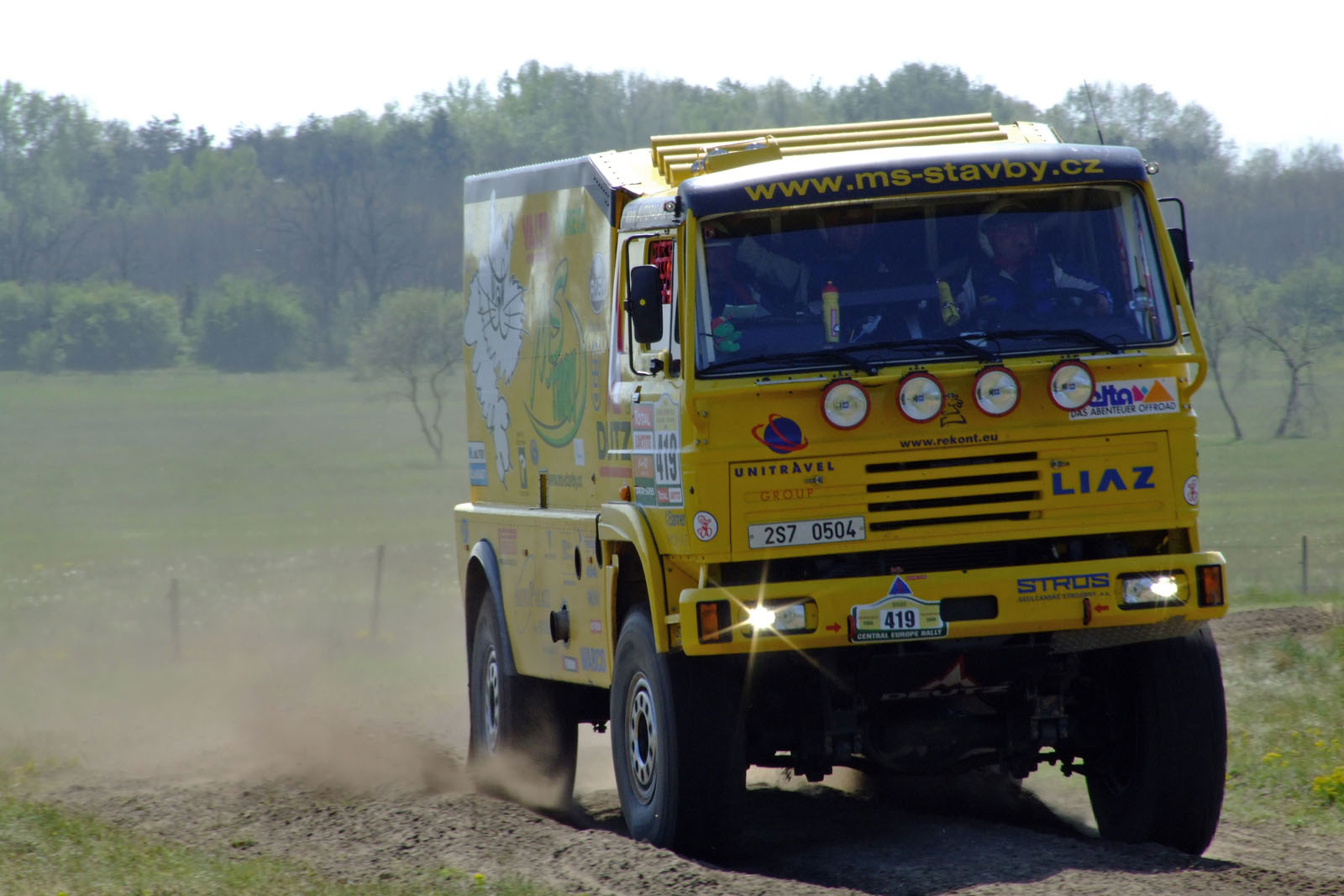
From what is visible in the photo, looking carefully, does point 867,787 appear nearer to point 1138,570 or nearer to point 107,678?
point 1138,570

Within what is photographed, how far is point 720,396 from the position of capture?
7.83 m

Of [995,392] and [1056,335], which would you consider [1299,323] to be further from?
[995,392]

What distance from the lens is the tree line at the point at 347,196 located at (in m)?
81.6

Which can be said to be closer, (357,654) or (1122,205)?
(1122,205)

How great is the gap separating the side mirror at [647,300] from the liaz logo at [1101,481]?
6.15 feet

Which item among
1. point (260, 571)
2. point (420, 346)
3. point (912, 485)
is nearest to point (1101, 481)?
point (912, 485)

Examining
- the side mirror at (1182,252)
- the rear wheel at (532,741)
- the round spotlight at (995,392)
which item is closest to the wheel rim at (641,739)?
the round spotlight at (995,392)

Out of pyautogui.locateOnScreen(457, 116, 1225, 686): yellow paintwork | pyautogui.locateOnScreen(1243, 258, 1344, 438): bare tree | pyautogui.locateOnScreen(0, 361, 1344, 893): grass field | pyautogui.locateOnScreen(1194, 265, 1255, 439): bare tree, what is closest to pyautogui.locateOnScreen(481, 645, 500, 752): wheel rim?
pyautogui.locateOnScreen(0, 361, 1344, 893): grass field

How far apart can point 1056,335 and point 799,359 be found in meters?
1.16

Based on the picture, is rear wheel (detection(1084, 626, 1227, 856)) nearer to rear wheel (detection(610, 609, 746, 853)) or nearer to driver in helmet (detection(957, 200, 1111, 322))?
driver in helmet (detection(957, 200, 1111, 322))

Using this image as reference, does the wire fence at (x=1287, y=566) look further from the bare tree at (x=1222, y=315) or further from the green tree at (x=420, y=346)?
the green tree at (x=420, y=346)

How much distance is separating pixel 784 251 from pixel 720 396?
779 mm

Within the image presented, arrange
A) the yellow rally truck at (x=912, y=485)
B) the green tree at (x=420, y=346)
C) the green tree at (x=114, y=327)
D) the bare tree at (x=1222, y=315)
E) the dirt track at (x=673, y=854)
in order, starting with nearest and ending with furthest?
the dirt track at (x=673, y=854) → the yellow rally truck at (x=912, y=485) → the bare tree at (x=1222, y=315) → the green tree at (x=420, y=346) → the green tree at (x=114, y=327)

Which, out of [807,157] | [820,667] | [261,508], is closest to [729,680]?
[820,667]
